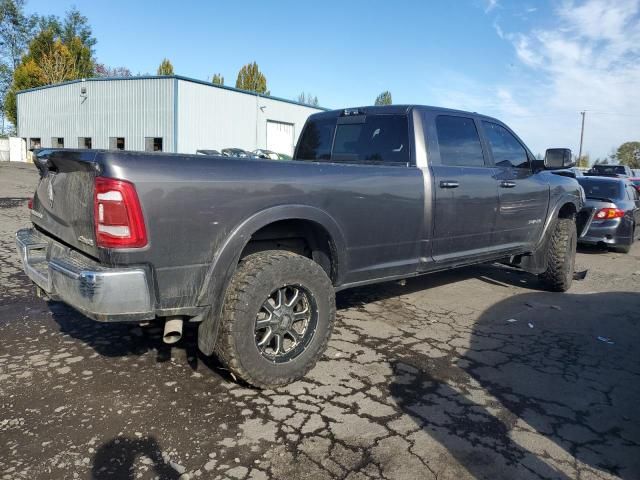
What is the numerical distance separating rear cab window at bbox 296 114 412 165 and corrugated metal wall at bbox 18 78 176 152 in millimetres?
22873

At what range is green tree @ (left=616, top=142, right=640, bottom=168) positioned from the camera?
77562 millimetres

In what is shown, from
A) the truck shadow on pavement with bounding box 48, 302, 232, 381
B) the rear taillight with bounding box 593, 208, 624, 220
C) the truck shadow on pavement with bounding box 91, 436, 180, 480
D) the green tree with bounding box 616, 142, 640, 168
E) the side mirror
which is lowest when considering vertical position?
the truck shadow on pavement with bounding box 91, 436, 180, 480

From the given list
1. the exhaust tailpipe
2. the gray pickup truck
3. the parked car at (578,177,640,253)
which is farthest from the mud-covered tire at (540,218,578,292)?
the exhaust tailpipe

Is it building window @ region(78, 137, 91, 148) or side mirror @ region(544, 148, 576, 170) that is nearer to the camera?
side mirror @ region(544, 148, 576, 170)

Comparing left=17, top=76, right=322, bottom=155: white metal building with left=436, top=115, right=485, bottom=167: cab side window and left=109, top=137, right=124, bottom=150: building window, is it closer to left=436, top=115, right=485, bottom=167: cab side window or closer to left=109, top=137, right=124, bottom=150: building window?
left=109, top=137, right=124, bottom=150: building window

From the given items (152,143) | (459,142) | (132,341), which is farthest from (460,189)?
(152,143)

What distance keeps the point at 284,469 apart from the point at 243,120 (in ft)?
95.3

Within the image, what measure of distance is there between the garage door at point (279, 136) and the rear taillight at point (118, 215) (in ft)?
99.6

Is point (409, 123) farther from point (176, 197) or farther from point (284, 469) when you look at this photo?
point (284, 469)

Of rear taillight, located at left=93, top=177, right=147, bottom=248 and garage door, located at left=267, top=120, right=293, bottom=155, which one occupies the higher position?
garage door, located at left=267, top=120, right=293, bottom=155

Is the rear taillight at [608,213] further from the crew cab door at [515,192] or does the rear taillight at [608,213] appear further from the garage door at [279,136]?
the garage door at [279,136]

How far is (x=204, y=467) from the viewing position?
92.4 inches

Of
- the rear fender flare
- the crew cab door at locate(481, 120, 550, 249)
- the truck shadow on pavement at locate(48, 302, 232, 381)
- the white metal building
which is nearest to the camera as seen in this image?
the rear fender flare

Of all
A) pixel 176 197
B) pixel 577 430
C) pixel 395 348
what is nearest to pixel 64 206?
pixel 176 197
